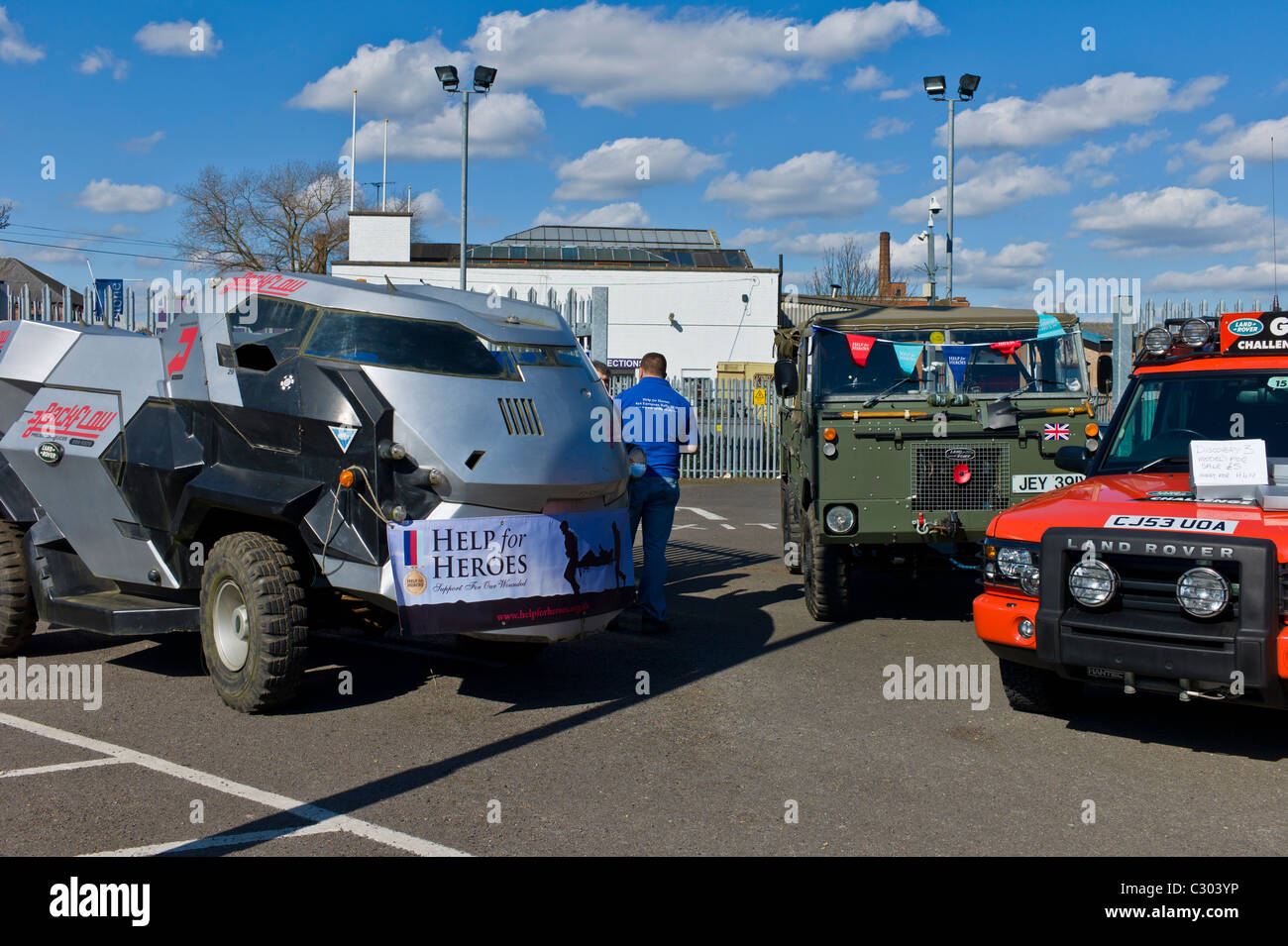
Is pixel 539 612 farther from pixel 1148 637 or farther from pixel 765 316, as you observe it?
pixel 765 316

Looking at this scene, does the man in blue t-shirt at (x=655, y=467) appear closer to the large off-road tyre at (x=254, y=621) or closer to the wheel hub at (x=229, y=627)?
the large off-road tyre at (x=254, y=621)

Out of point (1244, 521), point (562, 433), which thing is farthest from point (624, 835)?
point (1244, 521)

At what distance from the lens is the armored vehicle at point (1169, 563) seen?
4.95 meters

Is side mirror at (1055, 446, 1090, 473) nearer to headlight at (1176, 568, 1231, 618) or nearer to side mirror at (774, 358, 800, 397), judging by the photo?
headlight at (1176, 568, 1231, 618)

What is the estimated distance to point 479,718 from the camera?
6375mm

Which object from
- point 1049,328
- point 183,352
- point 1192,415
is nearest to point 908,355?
point 1049,328

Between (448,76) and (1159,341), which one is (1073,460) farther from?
(448,76)

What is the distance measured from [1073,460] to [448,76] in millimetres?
16981

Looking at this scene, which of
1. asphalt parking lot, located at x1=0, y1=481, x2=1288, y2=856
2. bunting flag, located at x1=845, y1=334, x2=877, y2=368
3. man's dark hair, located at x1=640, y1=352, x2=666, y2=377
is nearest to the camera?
asphalt parking lot, located at x1=0, y1=481, x2=1288, y2=856

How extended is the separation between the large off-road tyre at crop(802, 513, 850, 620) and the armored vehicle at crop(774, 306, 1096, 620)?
0.04 feet

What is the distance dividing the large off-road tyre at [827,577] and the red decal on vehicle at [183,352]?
15.4 feet

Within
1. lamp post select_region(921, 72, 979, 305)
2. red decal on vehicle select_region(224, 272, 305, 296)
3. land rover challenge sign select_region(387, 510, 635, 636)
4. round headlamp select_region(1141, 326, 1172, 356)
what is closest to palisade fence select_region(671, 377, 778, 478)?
lamp post select_region(921, 72, 979, 305)

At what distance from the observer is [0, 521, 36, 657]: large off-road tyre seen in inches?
291

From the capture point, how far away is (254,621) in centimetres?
600
